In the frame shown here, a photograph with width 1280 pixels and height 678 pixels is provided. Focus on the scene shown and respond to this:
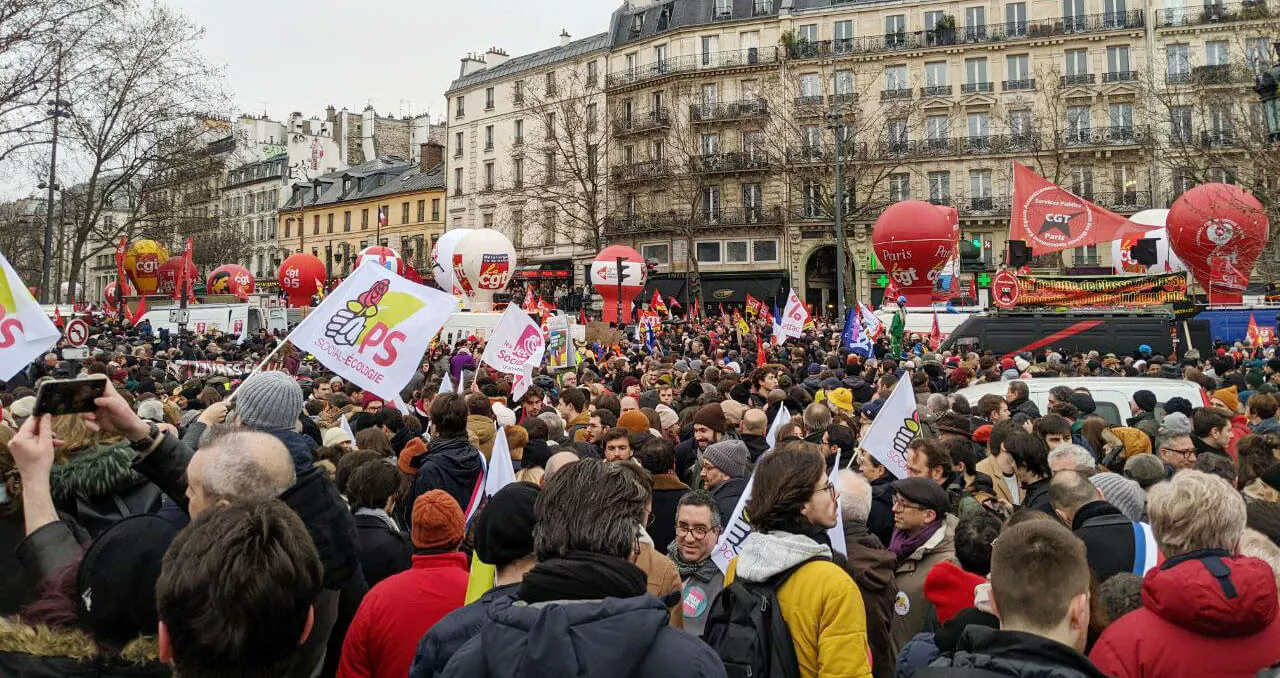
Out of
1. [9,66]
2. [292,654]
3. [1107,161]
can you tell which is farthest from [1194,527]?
[1107,161]

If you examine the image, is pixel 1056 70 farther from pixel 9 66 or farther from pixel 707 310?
pixel 9 66

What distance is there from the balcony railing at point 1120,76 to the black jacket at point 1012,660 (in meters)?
47.5

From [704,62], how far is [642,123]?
4528 millimetres

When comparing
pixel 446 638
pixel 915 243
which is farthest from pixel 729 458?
pixel 915 243

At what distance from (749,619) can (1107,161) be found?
46.2 metres

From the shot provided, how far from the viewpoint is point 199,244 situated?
171 feet

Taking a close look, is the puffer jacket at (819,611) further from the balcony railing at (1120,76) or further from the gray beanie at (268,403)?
the balcony railing at (1120,76)

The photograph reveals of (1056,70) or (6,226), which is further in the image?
(6,226)

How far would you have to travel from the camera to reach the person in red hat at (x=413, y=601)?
10.7 feet

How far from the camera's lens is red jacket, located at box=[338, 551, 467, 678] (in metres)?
3.28

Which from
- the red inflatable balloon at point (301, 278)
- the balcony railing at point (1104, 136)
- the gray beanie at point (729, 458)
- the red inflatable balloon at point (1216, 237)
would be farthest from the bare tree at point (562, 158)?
the gray beanie at point (729, 458)

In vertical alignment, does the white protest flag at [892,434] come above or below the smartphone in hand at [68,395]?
below

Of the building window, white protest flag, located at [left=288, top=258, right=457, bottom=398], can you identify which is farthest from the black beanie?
the building window

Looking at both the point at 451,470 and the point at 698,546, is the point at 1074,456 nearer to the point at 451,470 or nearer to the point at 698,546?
the point at 698,546
